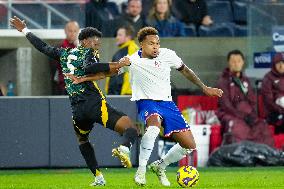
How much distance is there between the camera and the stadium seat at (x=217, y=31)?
20906mm

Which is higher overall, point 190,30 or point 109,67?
point 190,30

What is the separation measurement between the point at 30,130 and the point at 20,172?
3.25ft

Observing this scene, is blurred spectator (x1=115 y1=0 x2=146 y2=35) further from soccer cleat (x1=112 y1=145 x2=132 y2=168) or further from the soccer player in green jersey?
soccer cleat (x1=112 y1=145 x2=132 y2=168)

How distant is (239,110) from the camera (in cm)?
1950

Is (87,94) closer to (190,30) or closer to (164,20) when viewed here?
(164,20)

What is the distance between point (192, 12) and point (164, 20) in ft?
2.34

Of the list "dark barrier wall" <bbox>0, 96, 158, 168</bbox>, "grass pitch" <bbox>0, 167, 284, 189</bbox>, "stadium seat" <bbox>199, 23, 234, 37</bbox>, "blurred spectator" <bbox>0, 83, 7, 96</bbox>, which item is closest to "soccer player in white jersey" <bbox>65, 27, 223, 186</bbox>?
"grass pitch" <bbox>0, 167, 284, 189</bbox>

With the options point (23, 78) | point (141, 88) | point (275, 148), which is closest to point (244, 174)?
point (275, 148)

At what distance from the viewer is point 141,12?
67.1 feet

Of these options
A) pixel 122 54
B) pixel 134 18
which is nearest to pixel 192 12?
pixel 134 18

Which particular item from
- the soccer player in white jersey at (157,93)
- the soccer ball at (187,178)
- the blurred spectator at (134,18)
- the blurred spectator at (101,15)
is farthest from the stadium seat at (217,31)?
the soccer ball at (187,178)

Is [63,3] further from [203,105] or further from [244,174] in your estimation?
[244,174]

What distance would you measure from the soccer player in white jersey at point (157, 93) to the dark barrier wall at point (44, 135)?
514cm

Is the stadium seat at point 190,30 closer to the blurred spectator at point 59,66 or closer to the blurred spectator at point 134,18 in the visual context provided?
the blurred spectator at point 134,18
